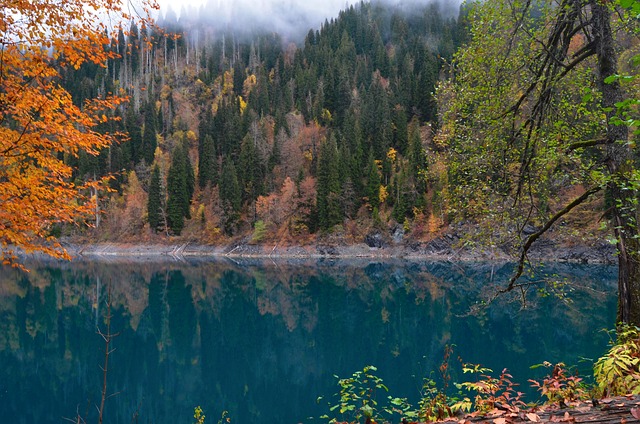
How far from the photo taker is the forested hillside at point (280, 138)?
71500mm

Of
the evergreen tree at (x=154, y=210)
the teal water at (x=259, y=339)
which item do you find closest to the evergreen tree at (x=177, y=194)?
the evergreen tree at (x=154, y=210)

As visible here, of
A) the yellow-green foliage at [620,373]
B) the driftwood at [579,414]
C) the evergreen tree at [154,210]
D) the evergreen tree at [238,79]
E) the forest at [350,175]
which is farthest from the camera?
the evergreen tree at [238,79]

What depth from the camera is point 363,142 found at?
82312 mm

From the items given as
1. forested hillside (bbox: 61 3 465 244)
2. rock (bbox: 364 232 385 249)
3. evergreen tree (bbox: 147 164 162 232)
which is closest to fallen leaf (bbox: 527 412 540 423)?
forested hillside (bbox: 61 3 465 244)

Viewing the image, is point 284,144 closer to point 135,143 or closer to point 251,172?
point 251,172

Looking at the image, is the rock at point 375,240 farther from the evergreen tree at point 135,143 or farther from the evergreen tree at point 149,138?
the evergreen tree at point 135,143

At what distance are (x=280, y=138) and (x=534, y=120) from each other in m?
84.0

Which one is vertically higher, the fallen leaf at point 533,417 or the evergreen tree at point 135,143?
the evergreen tree at point 135,143

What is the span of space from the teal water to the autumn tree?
1.42 m

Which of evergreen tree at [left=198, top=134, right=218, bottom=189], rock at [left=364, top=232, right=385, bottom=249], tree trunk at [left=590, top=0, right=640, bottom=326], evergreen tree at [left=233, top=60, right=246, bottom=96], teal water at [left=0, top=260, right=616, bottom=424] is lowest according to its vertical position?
teal water at [left=0, top=260, right=616, bottom=424]

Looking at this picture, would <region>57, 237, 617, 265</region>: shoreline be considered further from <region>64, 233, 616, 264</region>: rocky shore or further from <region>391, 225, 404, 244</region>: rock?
<region>391, 225, 404, 244</region>: rock

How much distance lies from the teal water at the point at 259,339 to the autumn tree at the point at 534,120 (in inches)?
56.0

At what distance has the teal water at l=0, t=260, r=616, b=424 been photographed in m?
16.8

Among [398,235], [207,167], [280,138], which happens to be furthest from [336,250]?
[207,167]
